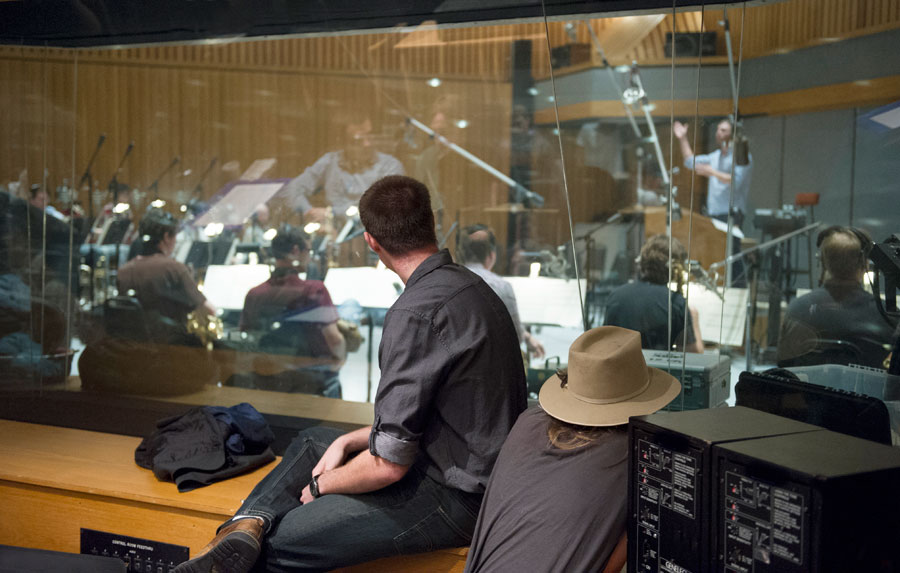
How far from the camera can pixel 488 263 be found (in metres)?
3.85

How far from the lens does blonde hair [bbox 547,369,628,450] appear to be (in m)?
1.89

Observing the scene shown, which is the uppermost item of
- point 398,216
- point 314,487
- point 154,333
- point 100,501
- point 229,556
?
point 398,216

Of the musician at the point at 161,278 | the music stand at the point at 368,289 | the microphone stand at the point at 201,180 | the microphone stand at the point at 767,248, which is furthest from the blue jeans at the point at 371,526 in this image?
the microphone stand at the point at 201,180

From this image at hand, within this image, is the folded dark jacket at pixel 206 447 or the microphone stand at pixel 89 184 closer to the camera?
the folded dark jacket at pixel 206 447

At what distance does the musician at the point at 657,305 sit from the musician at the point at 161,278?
6.70 feet

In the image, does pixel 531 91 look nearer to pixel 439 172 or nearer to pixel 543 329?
pixel 439 172

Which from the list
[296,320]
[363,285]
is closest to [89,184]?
[296,320]

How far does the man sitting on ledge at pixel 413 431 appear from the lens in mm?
2146

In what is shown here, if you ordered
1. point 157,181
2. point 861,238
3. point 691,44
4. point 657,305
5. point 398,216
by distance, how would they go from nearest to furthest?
point 398,216 → point 861,238 → point 691,44 → point 657,305 → point 157,181

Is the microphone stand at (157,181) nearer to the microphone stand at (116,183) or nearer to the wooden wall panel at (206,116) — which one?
the wooden wall panel at (206,116)

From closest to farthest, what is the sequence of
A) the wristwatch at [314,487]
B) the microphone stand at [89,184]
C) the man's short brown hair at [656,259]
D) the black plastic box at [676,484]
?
the black plastic box at [676,484], the wristwatch at [314,487], the man's short brown hair at [656,259], the microphone stand at [89,184]

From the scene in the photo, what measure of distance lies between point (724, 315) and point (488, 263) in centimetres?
114

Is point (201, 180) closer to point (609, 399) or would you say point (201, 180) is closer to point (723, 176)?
point (723, 176)

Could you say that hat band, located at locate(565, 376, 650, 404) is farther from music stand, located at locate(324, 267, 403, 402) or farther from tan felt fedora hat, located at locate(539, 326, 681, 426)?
music stand, located at locate(324, 267, 403, 402)
